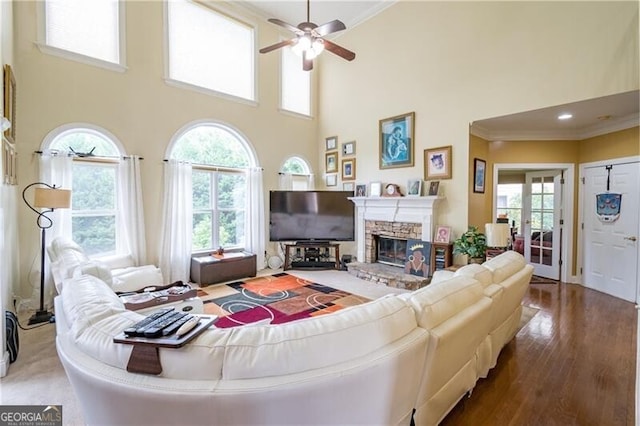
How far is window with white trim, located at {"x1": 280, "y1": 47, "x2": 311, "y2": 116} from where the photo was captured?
6.36 metres

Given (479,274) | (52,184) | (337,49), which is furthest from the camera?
(52,184)

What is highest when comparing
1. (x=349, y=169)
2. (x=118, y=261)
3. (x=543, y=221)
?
(x=349, y=169)

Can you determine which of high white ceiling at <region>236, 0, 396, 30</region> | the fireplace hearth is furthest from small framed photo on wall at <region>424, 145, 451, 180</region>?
high white ceiling at <region>236, 0, 396, 30</region>

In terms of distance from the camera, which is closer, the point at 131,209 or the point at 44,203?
the point at 44,203

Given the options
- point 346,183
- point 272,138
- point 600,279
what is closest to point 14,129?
point 272,138

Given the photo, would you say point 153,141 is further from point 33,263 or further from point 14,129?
point 33,263

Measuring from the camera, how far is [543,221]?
18.0 ft

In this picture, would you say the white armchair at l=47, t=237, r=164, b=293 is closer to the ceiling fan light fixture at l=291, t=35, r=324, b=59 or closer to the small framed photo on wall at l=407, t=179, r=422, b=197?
the ceiling fan light fixture at l=291, t=35, r=324, b=59

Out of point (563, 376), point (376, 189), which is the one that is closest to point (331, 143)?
point (376, 189)

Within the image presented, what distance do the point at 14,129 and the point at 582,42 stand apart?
Answer: 6758 mm

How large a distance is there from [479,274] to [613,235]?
4.10 metres

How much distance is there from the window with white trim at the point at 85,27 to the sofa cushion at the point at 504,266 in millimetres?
5421

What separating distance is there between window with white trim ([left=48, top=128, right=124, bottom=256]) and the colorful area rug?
1.61 metres

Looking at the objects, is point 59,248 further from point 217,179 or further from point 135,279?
point 217,179
